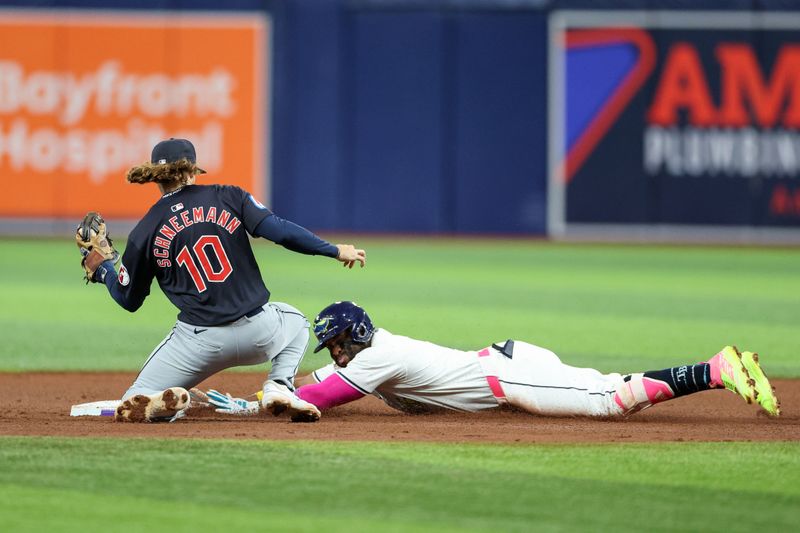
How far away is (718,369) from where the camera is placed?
266 inches

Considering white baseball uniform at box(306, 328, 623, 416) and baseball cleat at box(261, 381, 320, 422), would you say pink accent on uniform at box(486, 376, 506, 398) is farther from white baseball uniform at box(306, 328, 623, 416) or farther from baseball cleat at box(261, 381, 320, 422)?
baseball cleat at box(261, 381, 320, 422)

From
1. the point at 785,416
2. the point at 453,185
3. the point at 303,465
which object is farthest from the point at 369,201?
the point at 303,465

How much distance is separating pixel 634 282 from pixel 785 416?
31.0 feet

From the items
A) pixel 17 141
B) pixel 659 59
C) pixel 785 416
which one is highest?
pixel 659 59

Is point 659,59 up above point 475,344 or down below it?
above

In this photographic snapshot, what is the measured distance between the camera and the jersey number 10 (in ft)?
22.7

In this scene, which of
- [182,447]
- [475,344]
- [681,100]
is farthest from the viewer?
[681,100]

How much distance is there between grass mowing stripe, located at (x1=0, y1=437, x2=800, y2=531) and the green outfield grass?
150 inches

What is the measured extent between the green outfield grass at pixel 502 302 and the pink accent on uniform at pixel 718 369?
2.84 meters

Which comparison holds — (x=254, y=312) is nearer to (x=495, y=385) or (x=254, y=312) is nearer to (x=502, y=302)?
(x=495, y=385)

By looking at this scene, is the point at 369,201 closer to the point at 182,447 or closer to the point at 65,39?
the point at 65,39

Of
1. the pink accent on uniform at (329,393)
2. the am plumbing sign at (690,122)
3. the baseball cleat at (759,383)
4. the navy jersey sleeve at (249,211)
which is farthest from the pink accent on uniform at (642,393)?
the am plumbing sign at (690,122)

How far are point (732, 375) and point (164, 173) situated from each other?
3079 millimetres

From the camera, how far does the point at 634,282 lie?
16781mm
